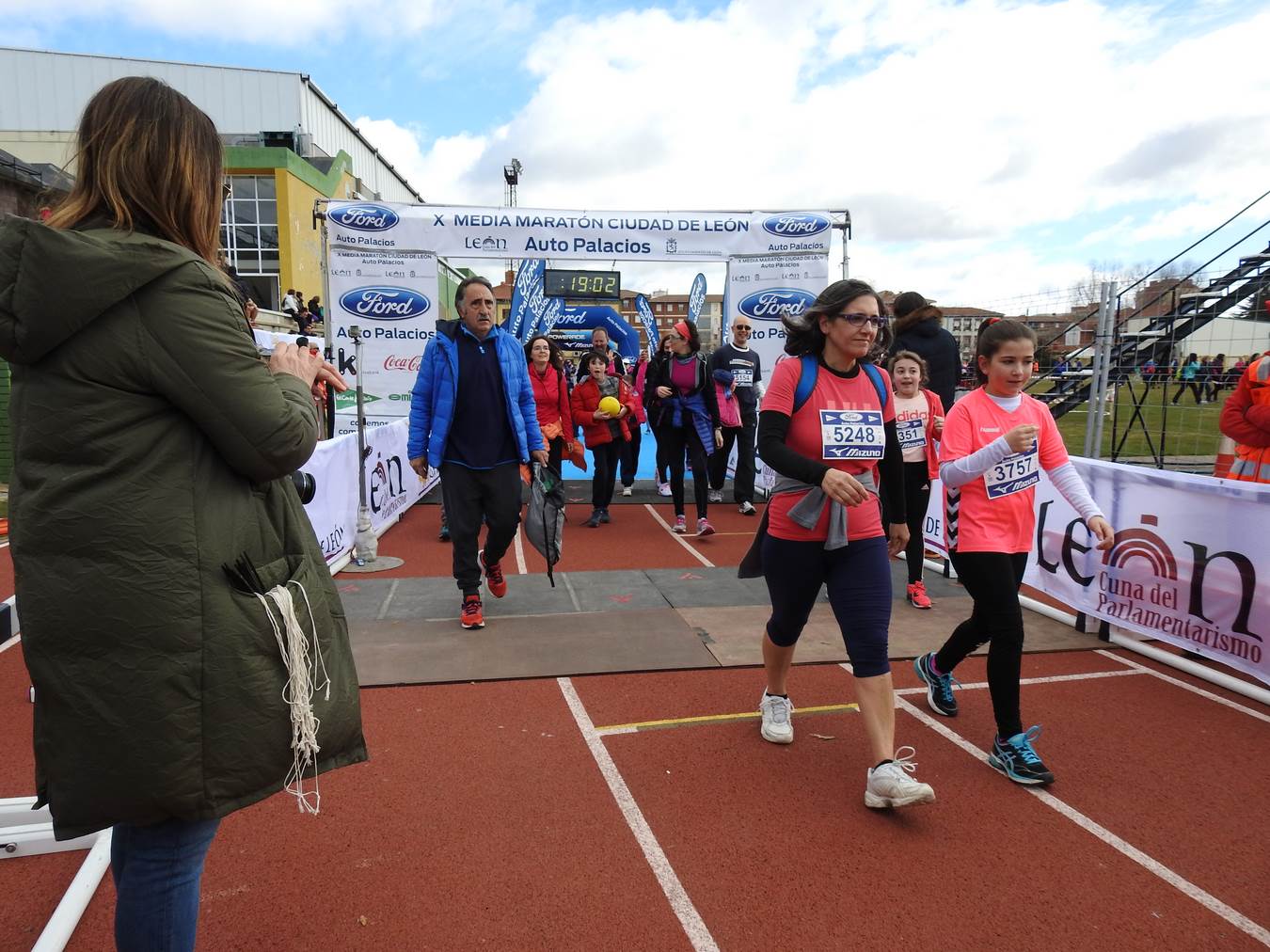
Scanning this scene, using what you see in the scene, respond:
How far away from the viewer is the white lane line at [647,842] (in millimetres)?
2361

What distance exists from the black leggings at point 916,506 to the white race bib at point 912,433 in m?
0.15

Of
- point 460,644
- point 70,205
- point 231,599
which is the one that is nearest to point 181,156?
point 70,205

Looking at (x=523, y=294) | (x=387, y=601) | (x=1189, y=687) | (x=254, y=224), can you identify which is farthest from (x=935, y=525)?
(x=254, y=224)

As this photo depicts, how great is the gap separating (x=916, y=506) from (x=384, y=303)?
709cm

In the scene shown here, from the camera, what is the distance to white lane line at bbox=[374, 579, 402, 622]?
5.32m

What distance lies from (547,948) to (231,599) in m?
1.49

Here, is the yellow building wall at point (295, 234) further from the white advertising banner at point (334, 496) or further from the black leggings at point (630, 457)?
the white advertising banner at point (334, 496)

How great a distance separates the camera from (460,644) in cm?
478

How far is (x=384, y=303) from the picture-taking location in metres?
9.88

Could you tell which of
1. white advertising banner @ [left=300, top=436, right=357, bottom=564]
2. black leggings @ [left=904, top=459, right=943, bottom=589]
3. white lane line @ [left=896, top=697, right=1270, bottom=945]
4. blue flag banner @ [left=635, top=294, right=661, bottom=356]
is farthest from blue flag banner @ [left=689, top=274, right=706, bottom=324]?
white lane line @ [left=896, top=697, right=1270, bottom=945]

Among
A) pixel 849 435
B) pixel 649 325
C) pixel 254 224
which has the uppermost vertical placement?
pixel 254 224

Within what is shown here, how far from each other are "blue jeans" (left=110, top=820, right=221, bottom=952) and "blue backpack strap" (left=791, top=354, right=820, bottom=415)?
2353 millimetres

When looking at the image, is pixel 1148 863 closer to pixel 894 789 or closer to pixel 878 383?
pixel 894 789

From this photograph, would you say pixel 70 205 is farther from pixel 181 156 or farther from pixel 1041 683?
pixel 1041 683
